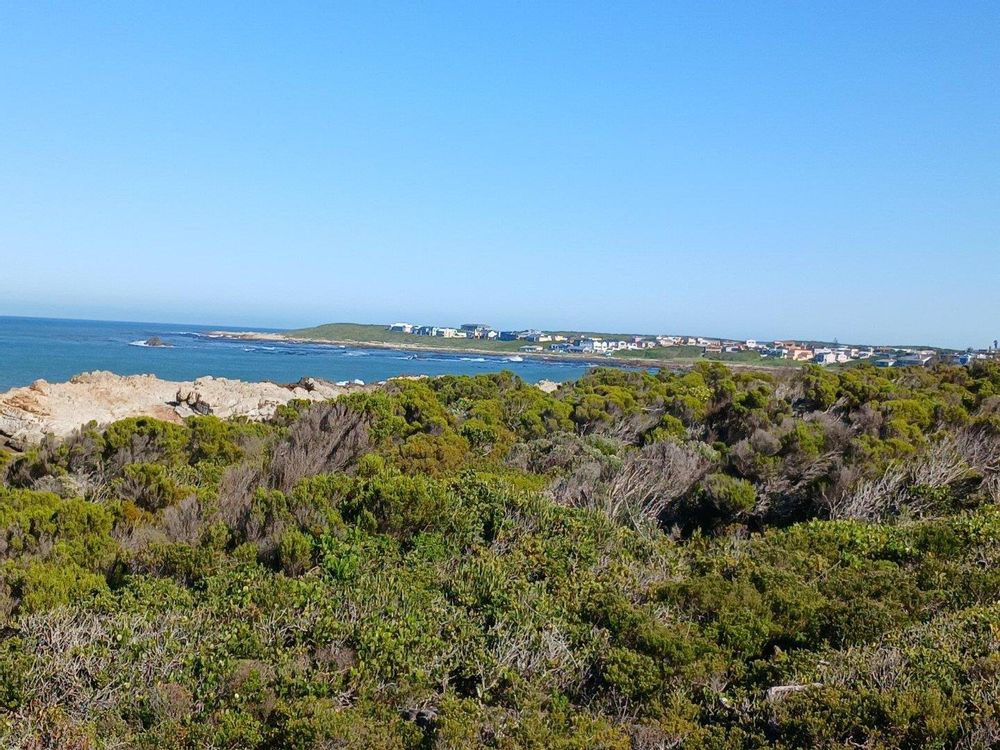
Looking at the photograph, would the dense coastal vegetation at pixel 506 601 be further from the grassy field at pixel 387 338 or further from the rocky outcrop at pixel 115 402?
the grassy field at pixel 387 338

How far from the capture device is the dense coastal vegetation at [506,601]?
479cm

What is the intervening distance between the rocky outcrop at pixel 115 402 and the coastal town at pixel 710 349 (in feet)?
167

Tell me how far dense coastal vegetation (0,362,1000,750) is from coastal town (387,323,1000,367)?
185ft

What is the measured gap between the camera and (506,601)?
20.8ft

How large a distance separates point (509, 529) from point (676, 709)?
341 centimetres

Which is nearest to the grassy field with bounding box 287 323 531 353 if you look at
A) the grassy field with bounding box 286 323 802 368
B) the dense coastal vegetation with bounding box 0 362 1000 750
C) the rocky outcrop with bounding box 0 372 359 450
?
the grassy field with bounding box 286 323 802 368

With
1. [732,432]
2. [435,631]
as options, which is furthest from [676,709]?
[732,432]

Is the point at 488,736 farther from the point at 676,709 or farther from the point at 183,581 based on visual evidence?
the point at 183,581

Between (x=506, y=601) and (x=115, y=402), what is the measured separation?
21112 mm

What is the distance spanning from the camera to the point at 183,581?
6.87m

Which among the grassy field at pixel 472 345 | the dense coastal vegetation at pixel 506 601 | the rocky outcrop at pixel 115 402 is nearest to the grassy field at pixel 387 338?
the grassy field at pixel 472 345

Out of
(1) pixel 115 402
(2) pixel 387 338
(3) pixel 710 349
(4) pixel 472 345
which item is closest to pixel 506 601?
(1) pixel 115 402

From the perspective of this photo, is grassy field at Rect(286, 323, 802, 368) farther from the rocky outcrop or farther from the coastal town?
the rocky outcrop

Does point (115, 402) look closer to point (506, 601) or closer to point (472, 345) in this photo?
point (506, 601)
